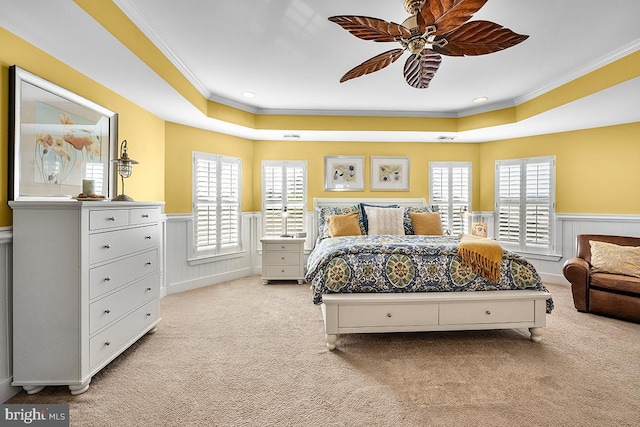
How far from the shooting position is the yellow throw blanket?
2.60 m

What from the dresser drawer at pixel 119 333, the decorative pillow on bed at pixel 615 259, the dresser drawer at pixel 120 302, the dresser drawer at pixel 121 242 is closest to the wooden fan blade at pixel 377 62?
the dresser drawer at pixel 121 242

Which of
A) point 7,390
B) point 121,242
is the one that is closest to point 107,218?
point 121,242

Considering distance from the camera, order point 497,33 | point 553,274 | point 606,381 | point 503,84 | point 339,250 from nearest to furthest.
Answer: point 497,33, point 606,381, point 339,250, point 503,84, point 553,274

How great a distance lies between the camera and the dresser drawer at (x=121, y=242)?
200cm

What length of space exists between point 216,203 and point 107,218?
8.31 feet

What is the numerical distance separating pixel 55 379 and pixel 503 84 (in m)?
5.03

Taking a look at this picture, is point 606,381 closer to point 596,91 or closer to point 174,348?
point 596,91

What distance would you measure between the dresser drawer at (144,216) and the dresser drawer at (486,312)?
2661 millimetres

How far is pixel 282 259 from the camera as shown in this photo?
4.61m

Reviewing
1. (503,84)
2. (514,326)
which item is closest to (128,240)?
(514,326)

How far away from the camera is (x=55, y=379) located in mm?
1881

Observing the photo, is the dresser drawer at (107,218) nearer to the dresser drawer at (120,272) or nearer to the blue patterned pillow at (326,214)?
the dresser drawer at (120,272)

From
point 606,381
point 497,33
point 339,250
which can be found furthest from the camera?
point 339,250

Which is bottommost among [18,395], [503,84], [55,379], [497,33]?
[18,395]
